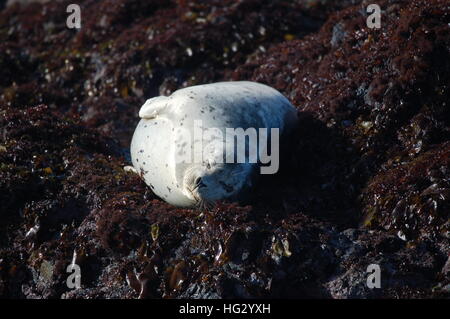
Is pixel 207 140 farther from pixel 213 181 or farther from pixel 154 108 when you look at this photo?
pixel 154 108

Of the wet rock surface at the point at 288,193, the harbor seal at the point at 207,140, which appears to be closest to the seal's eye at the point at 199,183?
the harbor seal at the point at 207,140

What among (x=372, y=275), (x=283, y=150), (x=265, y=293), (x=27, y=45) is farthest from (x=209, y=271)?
(x=27, y=45)

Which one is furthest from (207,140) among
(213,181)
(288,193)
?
(288,193)

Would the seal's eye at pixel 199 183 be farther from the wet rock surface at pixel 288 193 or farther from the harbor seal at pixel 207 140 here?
the wet rock surface at pixel 288 193

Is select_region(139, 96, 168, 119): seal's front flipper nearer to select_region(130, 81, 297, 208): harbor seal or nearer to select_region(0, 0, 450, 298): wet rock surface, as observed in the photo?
select_region(130, 81, 297, 208): harbor seal

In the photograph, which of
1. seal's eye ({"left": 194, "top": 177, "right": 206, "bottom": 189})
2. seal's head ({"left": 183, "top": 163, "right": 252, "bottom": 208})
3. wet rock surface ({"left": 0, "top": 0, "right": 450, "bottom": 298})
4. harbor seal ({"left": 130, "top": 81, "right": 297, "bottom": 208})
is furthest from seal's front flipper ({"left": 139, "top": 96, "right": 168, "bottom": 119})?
seal's eye ({"left": 194, "top": 177, "right": 206, "bottom": 189})

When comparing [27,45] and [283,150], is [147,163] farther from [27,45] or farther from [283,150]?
[27,45]

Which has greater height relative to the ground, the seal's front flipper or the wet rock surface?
the seal's front flipper
